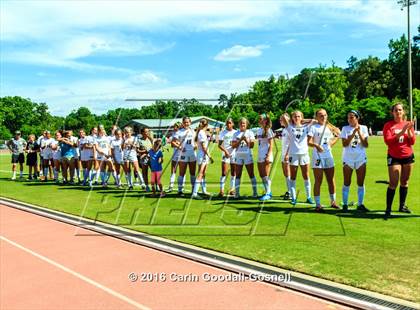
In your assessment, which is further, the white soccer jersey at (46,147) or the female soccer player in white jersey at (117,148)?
the white soccer jersey at (46,147)

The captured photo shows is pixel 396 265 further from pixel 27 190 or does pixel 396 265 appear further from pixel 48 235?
pixel 27 190

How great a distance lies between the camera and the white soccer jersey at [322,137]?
9.62m

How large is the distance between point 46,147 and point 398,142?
14.7 meters

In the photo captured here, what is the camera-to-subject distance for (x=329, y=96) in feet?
271

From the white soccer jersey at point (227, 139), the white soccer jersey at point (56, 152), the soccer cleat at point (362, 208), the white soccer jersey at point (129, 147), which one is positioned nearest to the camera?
the soccer cleat at point (362, 208)

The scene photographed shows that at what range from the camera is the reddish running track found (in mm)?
5223

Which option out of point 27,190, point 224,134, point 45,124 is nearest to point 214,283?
point 224,134

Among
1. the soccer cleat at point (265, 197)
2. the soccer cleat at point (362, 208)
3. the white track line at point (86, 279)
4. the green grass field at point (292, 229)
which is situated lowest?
the white track line at point (86, 279)

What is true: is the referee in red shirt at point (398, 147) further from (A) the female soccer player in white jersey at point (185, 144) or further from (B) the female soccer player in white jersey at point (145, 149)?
(B) the female soccer player in white jersey at point (145, 149)

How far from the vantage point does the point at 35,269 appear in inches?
266

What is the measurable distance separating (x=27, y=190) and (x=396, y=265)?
13.5 metres

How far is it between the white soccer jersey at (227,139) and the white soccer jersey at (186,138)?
85 cm

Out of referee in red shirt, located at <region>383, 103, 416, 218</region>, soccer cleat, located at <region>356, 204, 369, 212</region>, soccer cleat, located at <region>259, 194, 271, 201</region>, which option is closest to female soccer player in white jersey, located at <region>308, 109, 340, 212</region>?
soccer cleat, located at <region>356, 204, 369, 212</region>

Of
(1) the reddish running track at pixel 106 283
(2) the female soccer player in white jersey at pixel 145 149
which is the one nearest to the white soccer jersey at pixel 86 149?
(2) the female soccer player in white jersey at pixel 145 149
